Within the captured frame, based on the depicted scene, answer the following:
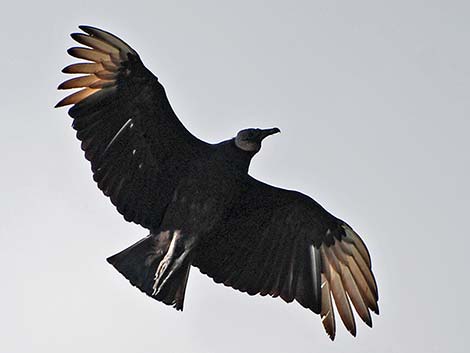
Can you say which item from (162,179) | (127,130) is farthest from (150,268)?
(127,130)

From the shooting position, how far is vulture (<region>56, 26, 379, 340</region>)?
468 inches

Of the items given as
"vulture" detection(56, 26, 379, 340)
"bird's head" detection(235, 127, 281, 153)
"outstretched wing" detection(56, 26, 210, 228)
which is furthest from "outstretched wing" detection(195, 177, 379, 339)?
"outstretched wing" detection(56, 26, 210, 228)

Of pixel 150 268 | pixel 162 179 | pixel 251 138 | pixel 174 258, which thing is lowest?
pixel 150 268

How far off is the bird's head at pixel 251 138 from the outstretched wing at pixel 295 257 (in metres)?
0.56

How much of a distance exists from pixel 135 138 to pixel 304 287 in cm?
240

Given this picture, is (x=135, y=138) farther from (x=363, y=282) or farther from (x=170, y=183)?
(x=363, y=282)

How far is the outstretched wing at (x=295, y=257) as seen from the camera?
12.6 m

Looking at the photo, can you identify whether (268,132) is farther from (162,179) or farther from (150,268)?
(150,268)

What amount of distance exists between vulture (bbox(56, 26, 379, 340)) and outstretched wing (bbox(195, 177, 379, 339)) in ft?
0.05

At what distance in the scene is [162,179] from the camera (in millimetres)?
12164

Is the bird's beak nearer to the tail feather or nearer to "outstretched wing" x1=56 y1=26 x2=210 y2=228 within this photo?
"outstretched wing" x1=56 y1=26 x2=210 y2=228

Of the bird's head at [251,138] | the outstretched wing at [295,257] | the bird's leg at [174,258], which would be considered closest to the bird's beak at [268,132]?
the bird's head at [251,138]

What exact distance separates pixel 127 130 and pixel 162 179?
59cm

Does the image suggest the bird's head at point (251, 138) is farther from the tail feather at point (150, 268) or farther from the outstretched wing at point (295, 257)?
the tail feather at point (150, 268)
